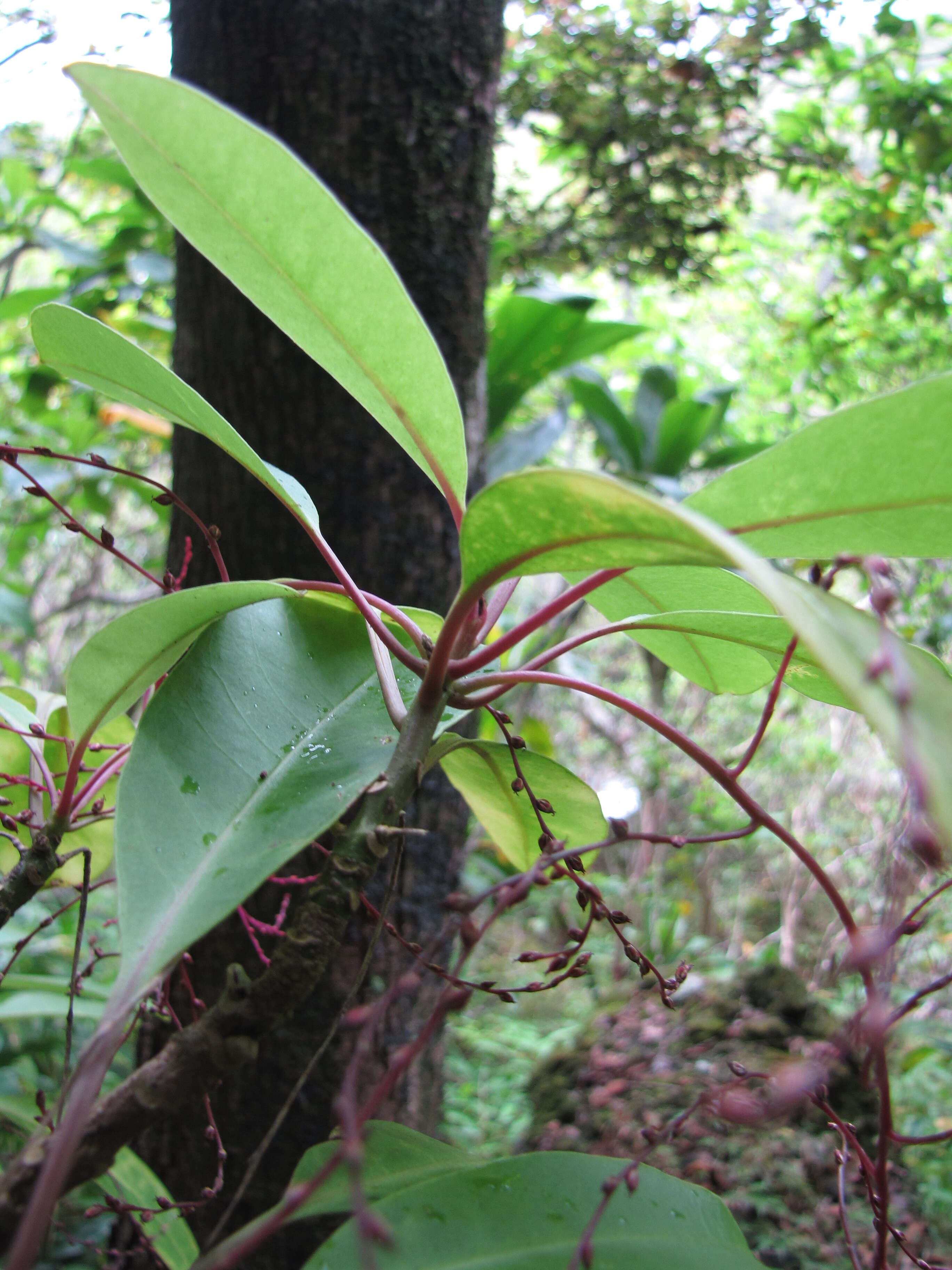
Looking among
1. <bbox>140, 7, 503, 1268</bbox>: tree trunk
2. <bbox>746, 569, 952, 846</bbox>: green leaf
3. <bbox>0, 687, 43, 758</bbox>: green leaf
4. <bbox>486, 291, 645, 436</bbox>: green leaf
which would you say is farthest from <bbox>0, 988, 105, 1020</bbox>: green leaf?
<bbox>486, 291, 645, 436</bbox>: green leaf

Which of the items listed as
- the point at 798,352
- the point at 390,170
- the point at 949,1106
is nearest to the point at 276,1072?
the point at 390,170

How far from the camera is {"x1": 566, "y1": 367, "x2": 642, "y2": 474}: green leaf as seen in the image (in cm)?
205

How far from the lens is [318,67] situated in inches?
32.7

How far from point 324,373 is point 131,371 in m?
0.46

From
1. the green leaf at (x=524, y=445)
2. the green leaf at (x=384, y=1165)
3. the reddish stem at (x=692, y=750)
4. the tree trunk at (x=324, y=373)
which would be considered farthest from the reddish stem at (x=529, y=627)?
the green leaf at (x=524, y=445)

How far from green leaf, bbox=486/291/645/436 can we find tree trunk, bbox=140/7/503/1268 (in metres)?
0.72

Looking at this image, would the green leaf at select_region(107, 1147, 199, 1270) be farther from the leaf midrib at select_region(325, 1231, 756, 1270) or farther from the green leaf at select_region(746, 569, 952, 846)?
the green leaf at select_region(746, 569, 952, 846)

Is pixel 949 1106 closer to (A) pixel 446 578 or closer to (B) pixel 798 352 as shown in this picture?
(A) pixel 446 578

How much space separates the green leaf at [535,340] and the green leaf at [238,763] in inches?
53.9

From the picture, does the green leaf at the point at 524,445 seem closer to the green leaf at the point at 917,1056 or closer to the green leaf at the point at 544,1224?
the green leaf at the point at 544,1224

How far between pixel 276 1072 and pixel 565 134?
2.27 metres

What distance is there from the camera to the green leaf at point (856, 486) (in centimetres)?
26

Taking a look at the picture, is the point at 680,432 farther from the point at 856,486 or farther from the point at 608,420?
the point at 856,486

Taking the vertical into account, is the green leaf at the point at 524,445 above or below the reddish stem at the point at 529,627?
above
